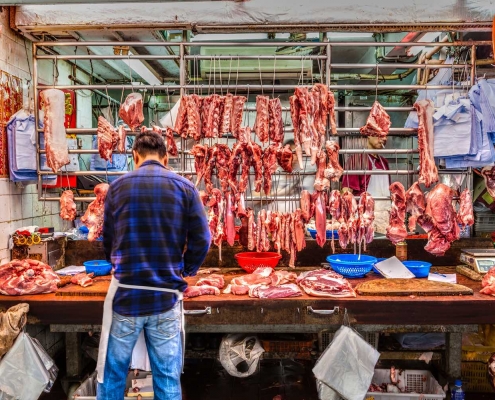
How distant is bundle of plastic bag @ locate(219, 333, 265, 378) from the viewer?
4.36 m

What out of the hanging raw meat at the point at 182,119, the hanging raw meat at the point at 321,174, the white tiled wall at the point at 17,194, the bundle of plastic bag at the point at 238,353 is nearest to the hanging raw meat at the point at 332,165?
the hanging raw meat at the point at 321,174

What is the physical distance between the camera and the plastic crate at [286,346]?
4602 mm

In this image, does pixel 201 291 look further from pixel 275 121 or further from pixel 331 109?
pixel 331 109

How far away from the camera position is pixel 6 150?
502cm

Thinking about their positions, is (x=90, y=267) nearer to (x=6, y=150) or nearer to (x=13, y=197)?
(x=13, y=197)

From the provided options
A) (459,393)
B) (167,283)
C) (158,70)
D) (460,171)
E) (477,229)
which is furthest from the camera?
(158,70)

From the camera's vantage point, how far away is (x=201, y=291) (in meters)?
4.25

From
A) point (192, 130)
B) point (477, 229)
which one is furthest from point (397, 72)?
point (192, 130)

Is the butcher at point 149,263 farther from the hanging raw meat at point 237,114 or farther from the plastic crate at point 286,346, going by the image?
the hanging raw meat at point 237,114

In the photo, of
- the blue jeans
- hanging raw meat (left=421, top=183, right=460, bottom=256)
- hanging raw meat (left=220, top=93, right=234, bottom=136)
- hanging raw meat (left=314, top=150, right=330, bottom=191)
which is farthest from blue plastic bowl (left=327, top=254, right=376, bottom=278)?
the blue jeans

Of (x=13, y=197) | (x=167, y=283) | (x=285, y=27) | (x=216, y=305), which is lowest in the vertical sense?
(x=216, y=305)

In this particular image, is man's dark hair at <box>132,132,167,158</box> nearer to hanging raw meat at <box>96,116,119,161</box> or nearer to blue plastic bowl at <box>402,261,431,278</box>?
hanging raw meat at <box>96,116,119,161</box>

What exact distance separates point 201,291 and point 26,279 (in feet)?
5.24

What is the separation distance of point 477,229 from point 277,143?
11.8 ft
